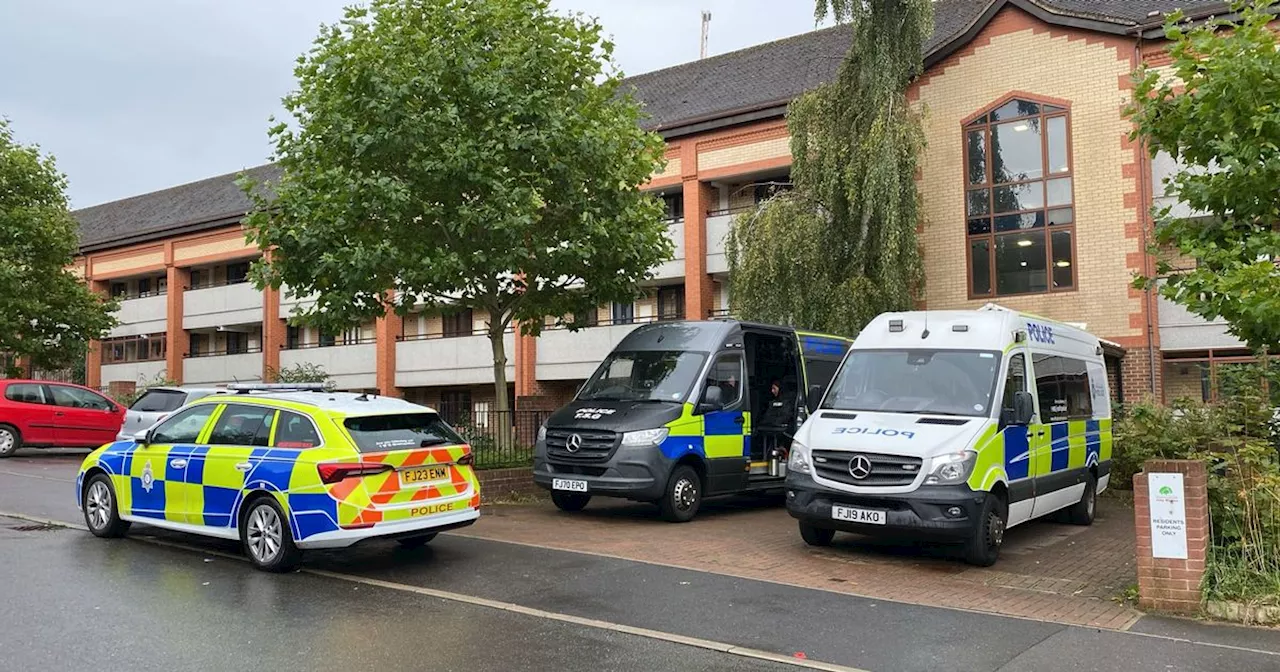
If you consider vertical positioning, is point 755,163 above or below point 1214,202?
above

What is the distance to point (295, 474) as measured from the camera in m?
8.54

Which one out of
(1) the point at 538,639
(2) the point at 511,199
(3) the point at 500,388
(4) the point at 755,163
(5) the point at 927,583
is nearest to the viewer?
(1) the point at 538,639

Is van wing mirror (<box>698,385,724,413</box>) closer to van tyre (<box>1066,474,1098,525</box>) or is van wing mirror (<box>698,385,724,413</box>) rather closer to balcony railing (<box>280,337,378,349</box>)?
van tyre (<box>1066,474,1098,525</box>)

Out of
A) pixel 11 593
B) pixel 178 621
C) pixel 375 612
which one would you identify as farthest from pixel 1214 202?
pixel 11 593

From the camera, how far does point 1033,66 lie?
21188mm

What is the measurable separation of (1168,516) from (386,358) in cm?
2994

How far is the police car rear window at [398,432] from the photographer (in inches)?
346

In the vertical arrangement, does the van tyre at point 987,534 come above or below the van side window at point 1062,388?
below

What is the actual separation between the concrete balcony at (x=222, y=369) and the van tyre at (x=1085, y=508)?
32.7m

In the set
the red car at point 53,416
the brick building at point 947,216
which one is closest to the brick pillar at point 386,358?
the brick building at point 947,216

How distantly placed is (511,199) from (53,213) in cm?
2210

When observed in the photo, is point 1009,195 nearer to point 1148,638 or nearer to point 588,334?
point 588,334

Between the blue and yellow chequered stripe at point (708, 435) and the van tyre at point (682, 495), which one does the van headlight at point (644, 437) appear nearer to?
the blue and yellow chequered stripe at point (708, 435)

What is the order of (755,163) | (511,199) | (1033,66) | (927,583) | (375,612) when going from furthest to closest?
(755,163), (1033,66), (511,199), (927,583), (375,612)
